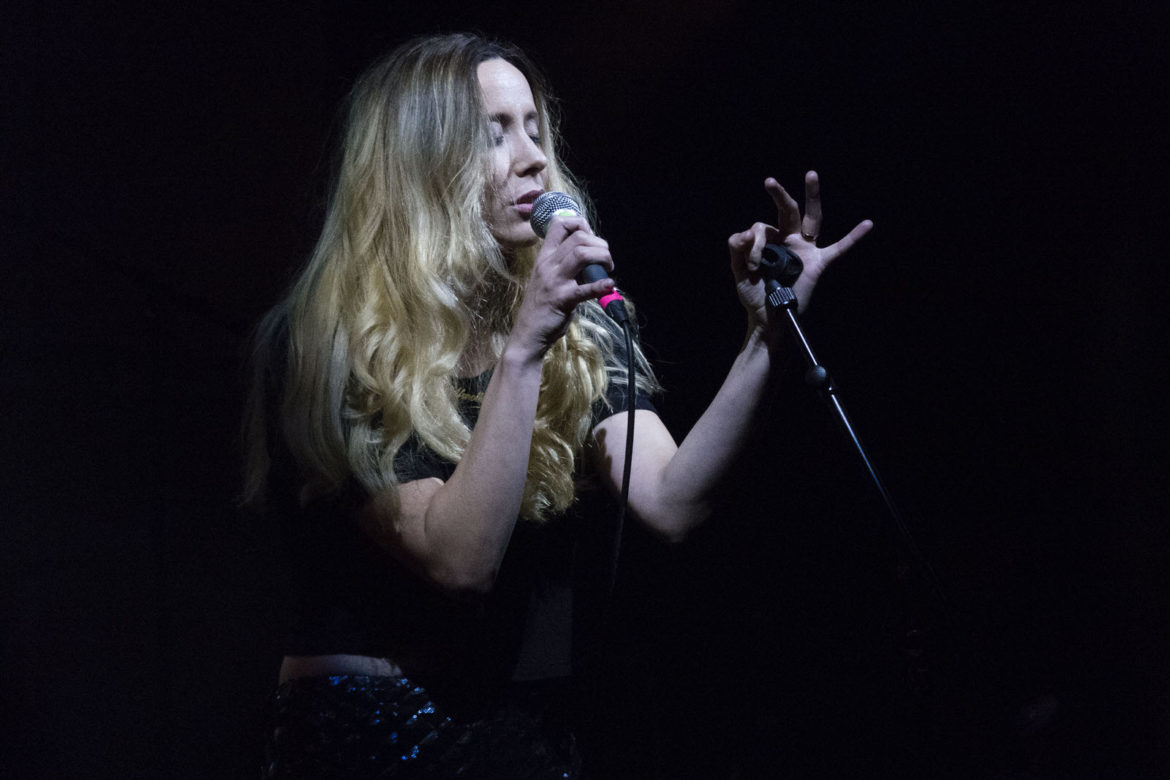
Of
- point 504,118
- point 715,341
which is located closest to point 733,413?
point 504,118

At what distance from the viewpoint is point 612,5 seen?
6.60 ft

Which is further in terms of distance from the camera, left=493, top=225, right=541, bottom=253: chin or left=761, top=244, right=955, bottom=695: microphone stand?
left=493, top=225, right=541, bottom=253: chin

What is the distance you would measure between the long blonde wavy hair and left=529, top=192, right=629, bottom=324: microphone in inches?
5.7

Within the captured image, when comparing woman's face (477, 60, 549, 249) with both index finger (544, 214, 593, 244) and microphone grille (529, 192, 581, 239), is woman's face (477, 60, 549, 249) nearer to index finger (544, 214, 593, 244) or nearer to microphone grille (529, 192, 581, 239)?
microphone grille (529, 192, 581, 239)

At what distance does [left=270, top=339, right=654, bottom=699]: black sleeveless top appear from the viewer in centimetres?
100

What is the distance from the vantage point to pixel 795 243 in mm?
1065

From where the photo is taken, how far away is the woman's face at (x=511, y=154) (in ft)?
3.87

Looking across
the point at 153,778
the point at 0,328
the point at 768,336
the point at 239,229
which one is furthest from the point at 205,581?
the point at 768,336

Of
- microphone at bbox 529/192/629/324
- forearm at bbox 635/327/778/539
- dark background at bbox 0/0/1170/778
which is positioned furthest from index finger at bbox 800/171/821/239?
dark background at bbox 0/0/1170/778

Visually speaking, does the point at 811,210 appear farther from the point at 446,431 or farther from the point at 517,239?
the point at 446,431

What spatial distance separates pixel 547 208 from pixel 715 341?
1047 millimetres

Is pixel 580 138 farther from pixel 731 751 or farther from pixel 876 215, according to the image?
pixel 731 751

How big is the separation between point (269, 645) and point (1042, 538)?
1.68 m

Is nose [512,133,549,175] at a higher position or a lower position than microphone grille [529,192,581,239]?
higher
